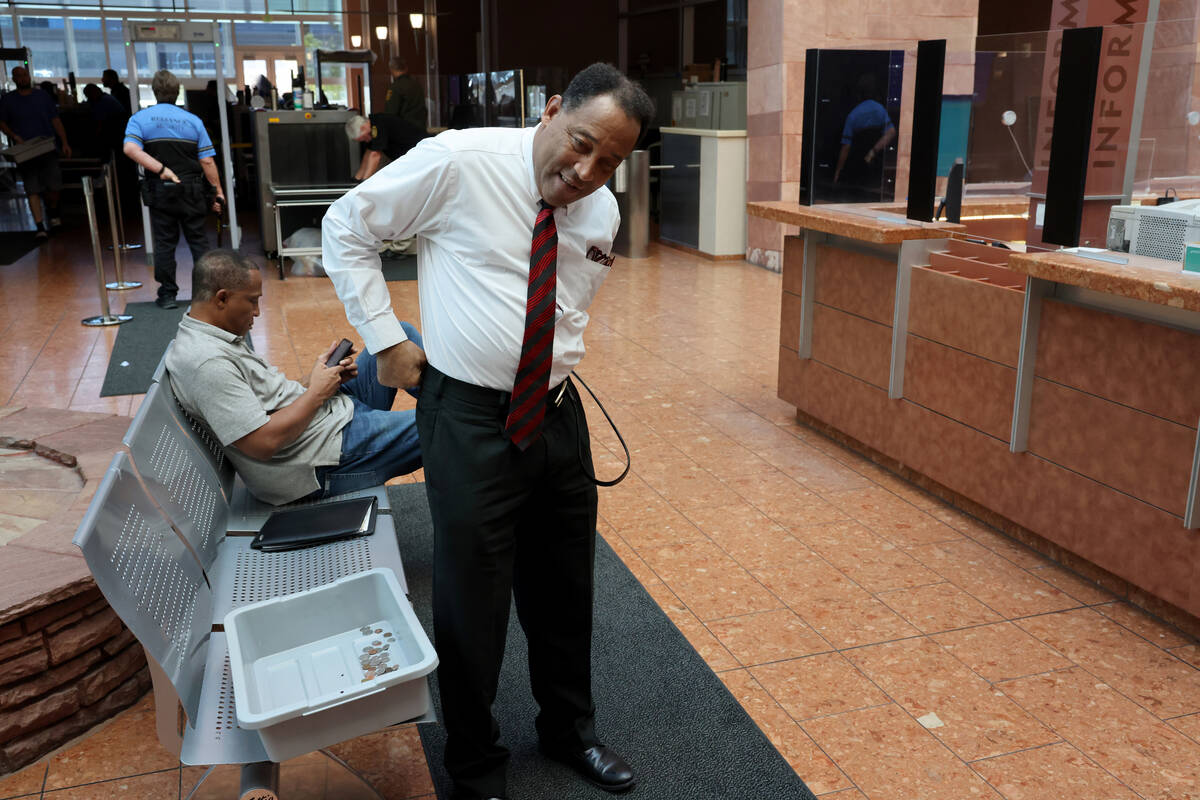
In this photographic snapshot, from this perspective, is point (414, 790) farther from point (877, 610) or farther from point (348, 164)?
point (348, 164)

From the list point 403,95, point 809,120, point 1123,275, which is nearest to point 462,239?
point 1123,275

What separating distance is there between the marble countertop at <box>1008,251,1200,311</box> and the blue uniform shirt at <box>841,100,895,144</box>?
1495 millimetres

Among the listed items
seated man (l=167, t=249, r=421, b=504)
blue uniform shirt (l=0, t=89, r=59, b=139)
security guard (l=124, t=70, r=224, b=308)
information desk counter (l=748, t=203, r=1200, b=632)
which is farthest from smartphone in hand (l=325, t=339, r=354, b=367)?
blue uniform shirt (l=0, t=89, r=59, b=139)

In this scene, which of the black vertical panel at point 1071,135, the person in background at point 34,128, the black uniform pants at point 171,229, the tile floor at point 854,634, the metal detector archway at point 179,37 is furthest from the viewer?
the person in background at point 34,128

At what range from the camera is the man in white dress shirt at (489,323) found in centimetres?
190

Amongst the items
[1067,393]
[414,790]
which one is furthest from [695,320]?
[414,790]

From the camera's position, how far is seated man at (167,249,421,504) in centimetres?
268

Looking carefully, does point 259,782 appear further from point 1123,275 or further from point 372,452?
point 1123,275

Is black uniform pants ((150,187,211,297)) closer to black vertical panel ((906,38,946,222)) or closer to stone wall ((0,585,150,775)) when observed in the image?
black vertical panel ((906,38,946,222))

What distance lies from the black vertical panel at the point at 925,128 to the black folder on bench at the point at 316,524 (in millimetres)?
2621

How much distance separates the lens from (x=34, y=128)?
11.4 metres

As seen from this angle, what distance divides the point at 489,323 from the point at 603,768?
1.07 meters

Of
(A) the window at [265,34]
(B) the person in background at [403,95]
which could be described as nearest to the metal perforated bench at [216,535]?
(B) the person in background at [403,95]

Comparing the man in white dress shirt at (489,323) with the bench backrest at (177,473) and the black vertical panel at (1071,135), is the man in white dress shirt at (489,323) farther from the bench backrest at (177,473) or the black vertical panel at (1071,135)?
the black vertical panel at (1071,135)
